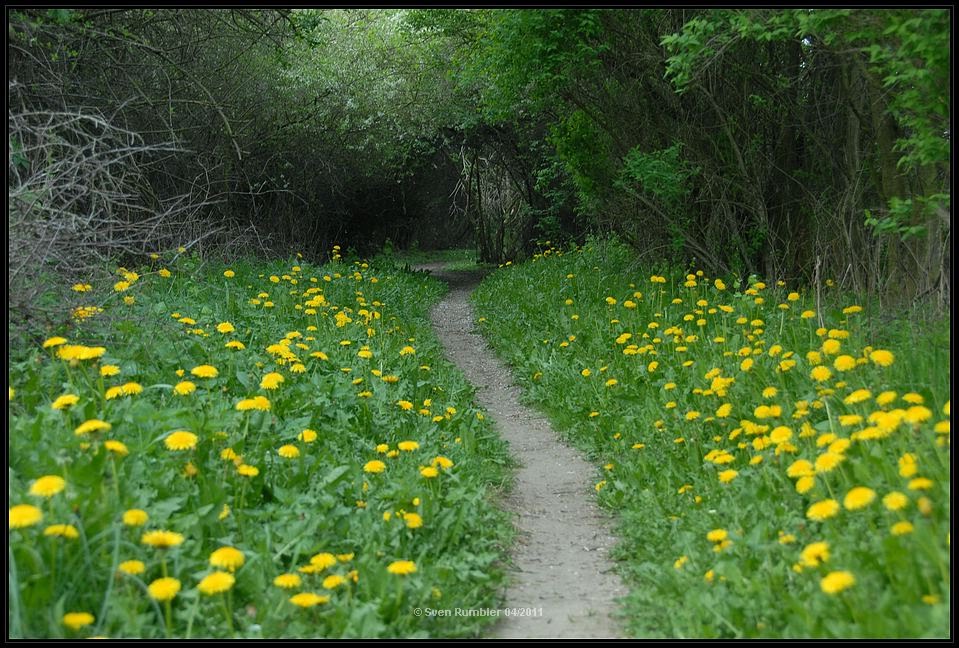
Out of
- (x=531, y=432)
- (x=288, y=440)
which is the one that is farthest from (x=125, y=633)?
(x=531, y=432)

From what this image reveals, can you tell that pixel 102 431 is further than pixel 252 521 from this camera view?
No

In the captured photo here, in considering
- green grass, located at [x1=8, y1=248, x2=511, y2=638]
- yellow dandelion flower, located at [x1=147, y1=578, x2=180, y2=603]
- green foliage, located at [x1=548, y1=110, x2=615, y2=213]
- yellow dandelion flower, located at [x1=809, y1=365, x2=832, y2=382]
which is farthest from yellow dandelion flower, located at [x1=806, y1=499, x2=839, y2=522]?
green foliage, located at [x1=548, y1=110, x2=615, y2=213]

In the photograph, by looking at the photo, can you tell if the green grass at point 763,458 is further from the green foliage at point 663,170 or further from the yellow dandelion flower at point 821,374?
the green foliage at point 663,170

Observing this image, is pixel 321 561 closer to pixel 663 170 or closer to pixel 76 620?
pixel 76 620

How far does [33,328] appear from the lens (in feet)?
18.5

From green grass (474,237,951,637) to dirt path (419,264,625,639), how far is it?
0.16m

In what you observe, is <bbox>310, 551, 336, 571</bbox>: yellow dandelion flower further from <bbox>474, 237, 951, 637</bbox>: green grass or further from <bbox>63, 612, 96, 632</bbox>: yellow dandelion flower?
<bbox>474, 237, 951, 637</bbox>: green grass

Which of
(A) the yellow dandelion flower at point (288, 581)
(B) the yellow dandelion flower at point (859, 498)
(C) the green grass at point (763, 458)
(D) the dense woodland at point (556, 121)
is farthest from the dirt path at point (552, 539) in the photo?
(D) the dense woodland at point (556, 121)

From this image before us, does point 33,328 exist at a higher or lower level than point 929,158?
lower

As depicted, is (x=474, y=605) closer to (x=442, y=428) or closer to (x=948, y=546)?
(x=948, y=546)

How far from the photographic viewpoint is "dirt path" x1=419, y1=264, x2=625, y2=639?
3.82 meters

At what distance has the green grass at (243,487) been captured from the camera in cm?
317

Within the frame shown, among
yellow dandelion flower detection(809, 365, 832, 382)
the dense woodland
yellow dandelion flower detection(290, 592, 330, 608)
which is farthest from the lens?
the dense woodland
